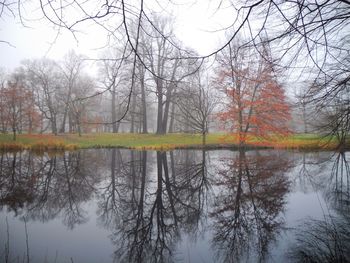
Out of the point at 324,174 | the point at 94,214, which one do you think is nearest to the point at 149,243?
the point at 94,214

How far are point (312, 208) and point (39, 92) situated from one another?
4644cm

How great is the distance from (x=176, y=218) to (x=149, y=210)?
33.0 inches

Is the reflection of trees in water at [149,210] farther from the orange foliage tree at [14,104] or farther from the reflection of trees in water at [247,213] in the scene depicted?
the orange foliage tree at [14,104]

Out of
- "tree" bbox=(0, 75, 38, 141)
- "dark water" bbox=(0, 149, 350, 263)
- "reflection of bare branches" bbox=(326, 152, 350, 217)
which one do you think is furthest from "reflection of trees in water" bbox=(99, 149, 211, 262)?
"tree" bbox=(0, 75, 38, 141)

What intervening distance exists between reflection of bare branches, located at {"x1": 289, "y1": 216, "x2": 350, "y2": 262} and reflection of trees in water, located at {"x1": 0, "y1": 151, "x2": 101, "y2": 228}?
4.61m

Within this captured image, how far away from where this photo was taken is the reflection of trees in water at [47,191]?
635 cm

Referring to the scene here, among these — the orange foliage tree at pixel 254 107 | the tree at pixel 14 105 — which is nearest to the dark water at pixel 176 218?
the orange foliage tree at pixel 254 107

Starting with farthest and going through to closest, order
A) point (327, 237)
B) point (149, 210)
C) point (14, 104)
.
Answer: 1. point (14, 104)
2. point (149, 210)
3. point (327, 237)

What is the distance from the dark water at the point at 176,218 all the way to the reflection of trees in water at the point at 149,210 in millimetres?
23

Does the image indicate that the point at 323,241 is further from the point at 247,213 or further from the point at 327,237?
the point at 247,213

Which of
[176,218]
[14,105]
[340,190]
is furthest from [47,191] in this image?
[14,105]

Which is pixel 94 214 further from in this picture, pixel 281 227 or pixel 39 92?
pixel 39 92

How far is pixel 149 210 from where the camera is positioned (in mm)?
6398

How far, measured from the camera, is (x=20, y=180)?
383 inches
